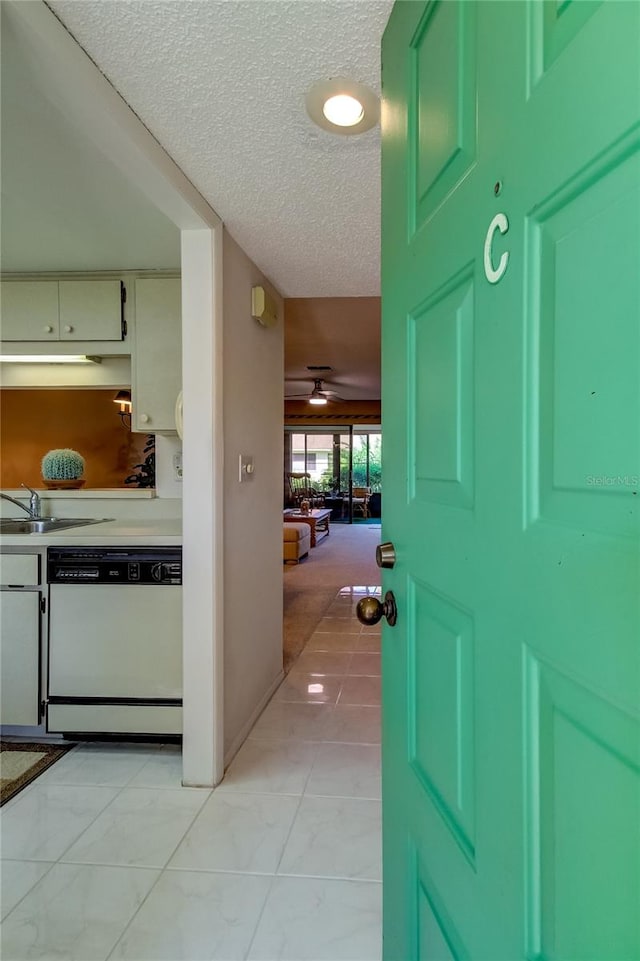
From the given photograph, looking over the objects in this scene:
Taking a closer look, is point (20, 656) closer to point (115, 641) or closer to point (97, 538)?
point (115, 641)

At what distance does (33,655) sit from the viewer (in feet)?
7.45

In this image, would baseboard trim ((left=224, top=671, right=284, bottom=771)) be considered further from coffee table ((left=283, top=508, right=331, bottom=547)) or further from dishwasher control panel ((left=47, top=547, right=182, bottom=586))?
coffee table ((left=283, top=508, right=331, bottom=547))

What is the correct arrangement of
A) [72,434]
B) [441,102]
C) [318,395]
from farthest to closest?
1. [318,395]
2. [72,434]
3. [441,102]

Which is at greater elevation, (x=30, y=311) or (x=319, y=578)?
(x=30, y=311)

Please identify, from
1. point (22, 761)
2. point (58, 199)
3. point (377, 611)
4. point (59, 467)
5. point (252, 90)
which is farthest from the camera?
point (59, 467)

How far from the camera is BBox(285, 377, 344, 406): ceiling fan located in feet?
24.4

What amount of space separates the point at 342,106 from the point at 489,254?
3.41 ft

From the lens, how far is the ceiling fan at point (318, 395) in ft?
24.4

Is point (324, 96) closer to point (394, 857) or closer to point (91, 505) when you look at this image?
point (394, 857)

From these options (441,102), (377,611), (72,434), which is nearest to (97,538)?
(377,611)

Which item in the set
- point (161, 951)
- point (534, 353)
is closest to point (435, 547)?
point (534, 353)

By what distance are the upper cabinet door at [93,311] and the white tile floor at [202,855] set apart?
6.63 ft

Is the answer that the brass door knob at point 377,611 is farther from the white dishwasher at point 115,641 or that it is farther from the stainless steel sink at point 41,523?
the stainless steel sink at point 41,523

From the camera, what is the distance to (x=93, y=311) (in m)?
2.80
